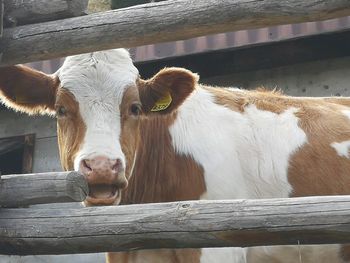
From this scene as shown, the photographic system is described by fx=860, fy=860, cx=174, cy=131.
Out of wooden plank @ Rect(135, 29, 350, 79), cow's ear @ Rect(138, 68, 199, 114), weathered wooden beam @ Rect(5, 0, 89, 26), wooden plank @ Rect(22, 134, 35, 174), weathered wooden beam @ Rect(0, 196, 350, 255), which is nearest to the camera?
weathered wooden beam @ Rect(0, 196, 350, 255)

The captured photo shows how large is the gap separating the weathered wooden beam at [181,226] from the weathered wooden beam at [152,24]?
2.59 ft

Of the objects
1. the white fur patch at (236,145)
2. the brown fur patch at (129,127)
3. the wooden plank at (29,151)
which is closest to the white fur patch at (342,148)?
the white fur patch at (236,145)

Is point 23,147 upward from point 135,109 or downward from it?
upward

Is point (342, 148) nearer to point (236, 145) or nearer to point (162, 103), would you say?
point (236, 145)

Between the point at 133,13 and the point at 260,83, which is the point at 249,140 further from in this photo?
the point at 260,83

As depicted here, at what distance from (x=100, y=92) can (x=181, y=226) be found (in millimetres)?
1750

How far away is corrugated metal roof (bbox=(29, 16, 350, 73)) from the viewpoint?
322 inches

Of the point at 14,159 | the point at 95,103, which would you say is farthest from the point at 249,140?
the point at 14,159

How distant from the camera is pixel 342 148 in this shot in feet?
20.7

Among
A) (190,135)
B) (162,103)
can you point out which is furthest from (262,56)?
(162,103)

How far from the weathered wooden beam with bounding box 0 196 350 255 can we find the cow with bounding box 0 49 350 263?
1.02 metres

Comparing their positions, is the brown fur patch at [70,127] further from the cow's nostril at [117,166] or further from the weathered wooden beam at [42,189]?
the weathered wooden beam at [42,189]

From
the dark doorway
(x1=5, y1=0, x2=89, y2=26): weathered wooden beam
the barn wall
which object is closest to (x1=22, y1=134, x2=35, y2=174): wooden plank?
the dark doorway

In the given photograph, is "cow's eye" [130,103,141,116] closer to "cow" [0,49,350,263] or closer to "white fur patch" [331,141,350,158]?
"cow" [0,49,350,263]
